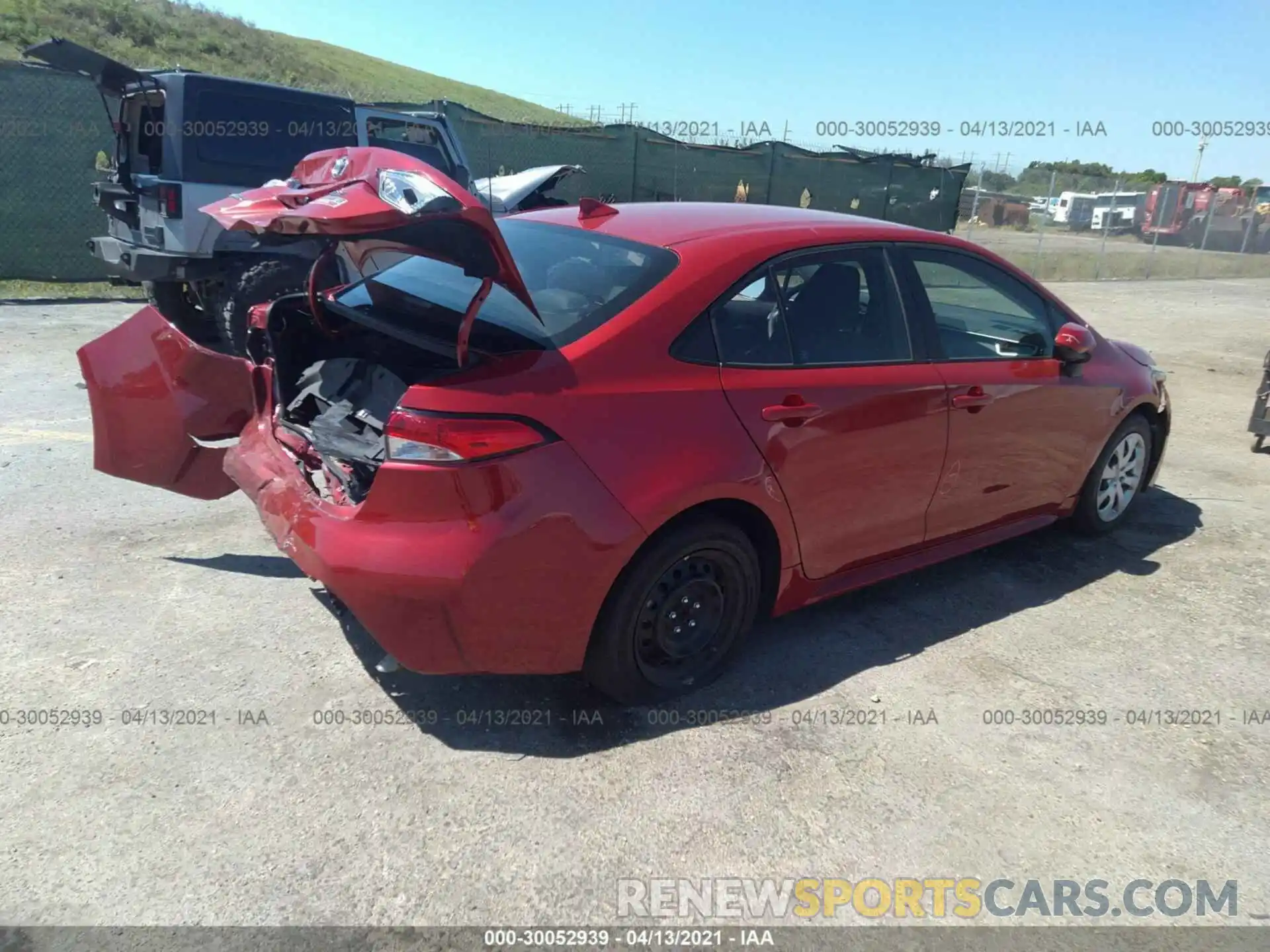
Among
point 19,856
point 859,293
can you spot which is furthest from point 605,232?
point 19,856

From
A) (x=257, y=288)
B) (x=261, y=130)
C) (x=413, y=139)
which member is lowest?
(x=257, y=288)

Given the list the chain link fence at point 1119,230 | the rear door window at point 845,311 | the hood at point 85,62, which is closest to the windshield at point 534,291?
the rear door window at point 845,311

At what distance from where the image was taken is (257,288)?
6961 mm

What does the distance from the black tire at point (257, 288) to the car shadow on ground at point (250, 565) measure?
10.2 feet

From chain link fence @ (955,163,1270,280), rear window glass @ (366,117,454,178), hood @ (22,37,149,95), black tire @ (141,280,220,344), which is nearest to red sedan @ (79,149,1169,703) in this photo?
black tire @ (141,280,220,344)

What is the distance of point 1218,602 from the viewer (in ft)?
14.2

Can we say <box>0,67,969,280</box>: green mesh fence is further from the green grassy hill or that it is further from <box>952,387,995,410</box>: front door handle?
<box>952,387,995,410</box>: front door handle

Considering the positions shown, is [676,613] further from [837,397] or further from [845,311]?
[845,311]

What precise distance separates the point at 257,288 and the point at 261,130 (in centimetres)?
188

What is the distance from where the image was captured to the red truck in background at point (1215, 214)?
2773cm

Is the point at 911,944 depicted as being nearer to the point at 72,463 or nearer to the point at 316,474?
the point at 316,474

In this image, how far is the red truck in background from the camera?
27734 millimetres

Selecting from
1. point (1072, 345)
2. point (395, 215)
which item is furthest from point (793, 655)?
→ point (395, 215)

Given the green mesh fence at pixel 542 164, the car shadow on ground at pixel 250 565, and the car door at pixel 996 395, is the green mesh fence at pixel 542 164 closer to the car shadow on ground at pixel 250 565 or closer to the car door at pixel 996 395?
the car shadow on ground at pixel 250 565
